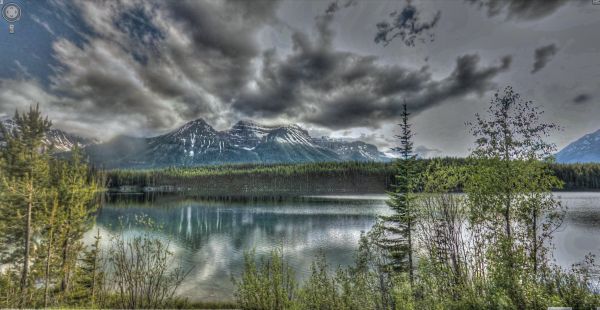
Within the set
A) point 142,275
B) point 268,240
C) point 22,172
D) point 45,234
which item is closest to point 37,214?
point 45,234

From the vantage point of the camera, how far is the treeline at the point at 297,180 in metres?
134

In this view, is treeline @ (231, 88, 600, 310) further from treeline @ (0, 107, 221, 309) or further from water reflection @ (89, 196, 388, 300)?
treeline @ (0, 107, 221, 309)

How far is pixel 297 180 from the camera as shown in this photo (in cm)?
17688

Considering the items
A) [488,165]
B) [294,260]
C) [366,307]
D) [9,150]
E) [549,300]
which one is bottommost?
[294,260]

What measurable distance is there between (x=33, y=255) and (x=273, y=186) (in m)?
161

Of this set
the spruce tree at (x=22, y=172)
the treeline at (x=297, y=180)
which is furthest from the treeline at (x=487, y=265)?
the treeline at (x=297, y=180)

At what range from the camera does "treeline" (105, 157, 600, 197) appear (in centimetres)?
13362

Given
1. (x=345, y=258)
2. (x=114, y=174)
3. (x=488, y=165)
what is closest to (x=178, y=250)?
(x=345, y=258)

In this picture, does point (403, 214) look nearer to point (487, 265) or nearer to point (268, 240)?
point (487, 265)

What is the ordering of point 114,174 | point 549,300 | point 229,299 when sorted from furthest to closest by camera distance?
point 114,174 < point 229,299 < point 549,300

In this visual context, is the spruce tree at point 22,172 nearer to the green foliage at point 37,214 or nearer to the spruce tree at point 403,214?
the green foliage at point 37,214

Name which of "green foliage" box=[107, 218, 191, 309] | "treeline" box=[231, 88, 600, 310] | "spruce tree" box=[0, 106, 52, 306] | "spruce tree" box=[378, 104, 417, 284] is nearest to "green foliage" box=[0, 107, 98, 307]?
"spruce tree" box=[0, 106, 52, 306]

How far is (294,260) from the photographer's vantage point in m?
30.8

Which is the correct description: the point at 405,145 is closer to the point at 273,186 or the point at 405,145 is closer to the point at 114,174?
the point at 273,186
